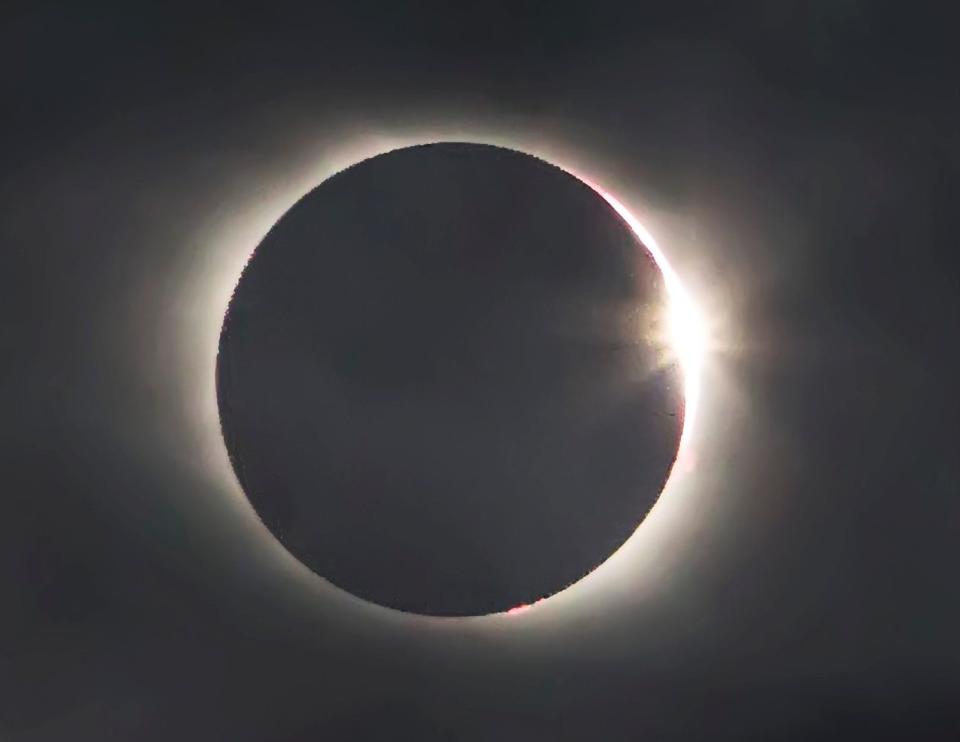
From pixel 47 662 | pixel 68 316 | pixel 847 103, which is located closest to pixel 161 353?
pixel 68 316

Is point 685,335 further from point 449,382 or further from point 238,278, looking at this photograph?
point 238,278

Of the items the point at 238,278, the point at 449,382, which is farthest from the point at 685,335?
the point at 238,278

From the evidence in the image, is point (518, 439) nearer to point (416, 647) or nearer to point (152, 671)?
point (416, 647)

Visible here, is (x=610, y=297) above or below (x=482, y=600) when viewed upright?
above
